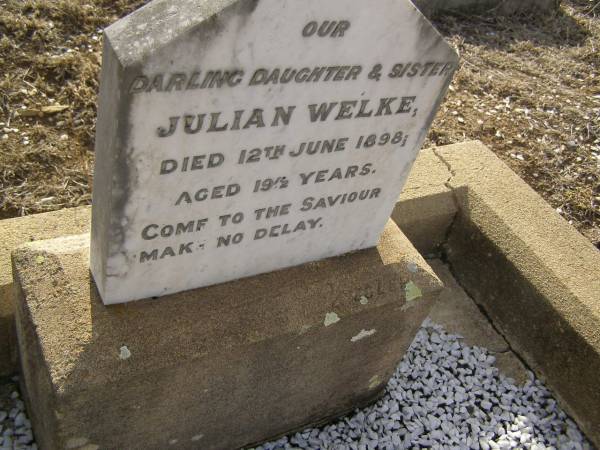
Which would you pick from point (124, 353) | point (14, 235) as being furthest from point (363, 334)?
point (14, 235)

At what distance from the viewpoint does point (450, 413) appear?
2.76m

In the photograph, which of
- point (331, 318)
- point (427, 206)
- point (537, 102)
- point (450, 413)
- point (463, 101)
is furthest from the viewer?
point (537, 102)

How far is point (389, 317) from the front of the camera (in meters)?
2.30

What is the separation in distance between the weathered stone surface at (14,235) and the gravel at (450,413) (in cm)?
114

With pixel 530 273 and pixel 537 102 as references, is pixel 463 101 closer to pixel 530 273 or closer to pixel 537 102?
pixel 537 102

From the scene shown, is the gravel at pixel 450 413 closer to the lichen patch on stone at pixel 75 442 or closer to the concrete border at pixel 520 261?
the concrete border at pixel 520 261

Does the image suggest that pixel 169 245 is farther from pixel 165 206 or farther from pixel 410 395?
pixel 410 395

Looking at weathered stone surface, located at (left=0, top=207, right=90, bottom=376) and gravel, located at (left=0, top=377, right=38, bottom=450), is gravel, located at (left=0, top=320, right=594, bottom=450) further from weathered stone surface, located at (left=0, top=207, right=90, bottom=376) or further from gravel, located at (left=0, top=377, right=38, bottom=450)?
weathered stone surface, located at (left=0, top=207, right=90, bottom=376)

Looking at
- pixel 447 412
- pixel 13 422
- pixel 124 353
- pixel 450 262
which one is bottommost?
pixel 13 422

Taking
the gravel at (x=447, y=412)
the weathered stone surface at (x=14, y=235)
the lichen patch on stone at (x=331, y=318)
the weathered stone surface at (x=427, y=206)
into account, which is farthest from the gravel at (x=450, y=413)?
the weathered stone surface at (x=14, y=235)

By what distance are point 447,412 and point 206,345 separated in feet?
4.62

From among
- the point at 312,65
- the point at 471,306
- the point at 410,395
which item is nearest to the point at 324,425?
the point at 410,395

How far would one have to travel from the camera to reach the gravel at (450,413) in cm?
261

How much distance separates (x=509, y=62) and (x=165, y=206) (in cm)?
406
